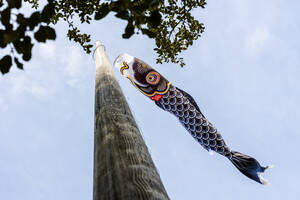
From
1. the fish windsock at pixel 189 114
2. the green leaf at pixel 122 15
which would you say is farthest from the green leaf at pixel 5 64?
the fish windsock at pixel 189 114

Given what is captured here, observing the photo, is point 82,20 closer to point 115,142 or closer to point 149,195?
point 115,142

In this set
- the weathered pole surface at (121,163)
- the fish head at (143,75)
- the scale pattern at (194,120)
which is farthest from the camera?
the fish head at (143,75)

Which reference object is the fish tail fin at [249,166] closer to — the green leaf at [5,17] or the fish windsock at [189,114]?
the fish windsock at [189,114]

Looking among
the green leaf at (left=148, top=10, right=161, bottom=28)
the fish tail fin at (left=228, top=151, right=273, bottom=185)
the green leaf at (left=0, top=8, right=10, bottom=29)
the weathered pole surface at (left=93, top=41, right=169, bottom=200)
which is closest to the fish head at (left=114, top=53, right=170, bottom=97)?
the fish tail fin at (left=228, top=151, right=273, bottom=185)

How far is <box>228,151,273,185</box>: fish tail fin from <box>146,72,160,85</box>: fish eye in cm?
250

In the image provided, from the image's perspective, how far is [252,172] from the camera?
5.22 m

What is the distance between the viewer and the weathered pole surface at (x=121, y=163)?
1.13 m

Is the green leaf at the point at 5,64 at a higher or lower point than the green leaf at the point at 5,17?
lower

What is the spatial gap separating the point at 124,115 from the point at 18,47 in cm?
91

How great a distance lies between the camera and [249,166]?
5.27 meters

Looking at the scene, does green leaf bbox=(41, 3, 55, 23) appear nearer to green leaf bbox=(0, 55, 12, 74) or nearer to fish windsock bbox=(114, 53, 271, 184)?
green leaf bbox=(0, 55, 12, 74)

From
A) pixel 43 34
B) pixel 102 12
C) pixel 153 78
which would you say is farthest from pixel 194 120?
pixel 43 34

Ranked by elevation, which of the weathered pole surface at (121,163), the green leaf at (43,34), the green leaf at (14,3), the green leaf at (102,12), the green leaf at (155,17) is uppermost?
the green leaf at (155,17)

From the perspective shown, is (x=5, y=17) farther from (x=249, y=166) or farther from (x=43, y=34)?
(x=249, y=166)
